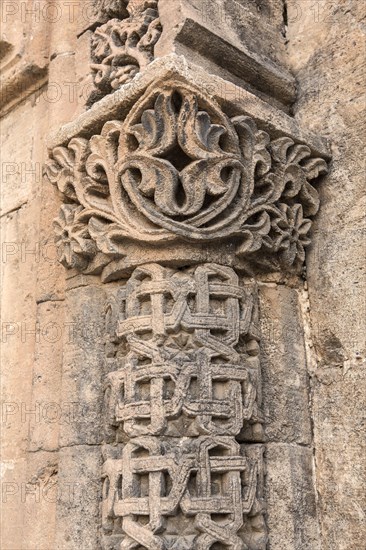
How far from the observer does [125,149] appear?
235 cm

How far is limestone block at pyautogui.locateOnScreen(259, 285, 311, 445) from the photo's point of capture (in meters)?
2.39

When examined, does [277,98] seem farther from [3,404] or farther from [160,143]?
[3,404]

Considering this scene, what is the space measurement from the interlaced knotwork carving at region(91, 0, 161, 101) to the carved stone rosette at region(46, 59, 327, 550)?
1.06 feet

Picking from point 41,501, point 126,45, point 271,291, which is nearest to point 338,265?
point 271,291

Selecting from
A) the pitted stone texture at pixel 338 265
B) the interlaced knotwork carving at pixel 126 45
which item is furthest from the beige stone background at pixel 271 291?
the interlaced knotwork carving at pixel 126 45

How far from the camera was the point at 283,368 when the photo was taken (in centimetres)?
247

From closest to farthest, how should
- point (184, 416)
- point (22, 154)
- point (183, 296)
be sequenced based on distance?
1. point (184, 416)
2. point (183, 296)
3. point (22, 154)

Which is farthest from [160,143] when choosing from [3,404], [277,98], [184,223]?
[3,404]

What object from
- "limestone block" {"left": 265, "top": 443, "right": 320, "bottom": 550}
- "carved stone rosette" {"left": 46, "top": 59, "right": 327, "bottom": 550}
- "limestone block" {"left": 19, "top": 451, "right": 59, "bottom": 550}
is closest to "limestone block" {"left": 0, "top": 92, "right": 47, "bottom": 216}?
"carved stone rosette" {"left": 46, "top": 59, "right": 327, "bottom": 550}

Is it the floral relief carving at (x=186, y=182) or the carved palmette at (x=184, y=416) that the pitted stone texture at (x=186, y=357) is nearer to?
the carved palmette at (x=184, y=416)

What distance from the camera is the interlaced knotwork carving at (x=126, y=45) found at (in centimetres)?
259

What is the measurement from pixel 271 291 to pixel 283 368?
33 centimetres

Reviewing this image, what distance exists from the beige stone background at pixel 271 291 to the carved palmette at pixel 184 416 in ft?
0.63

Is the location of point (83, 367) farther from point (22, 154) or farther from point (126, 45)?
point (22, 154)
